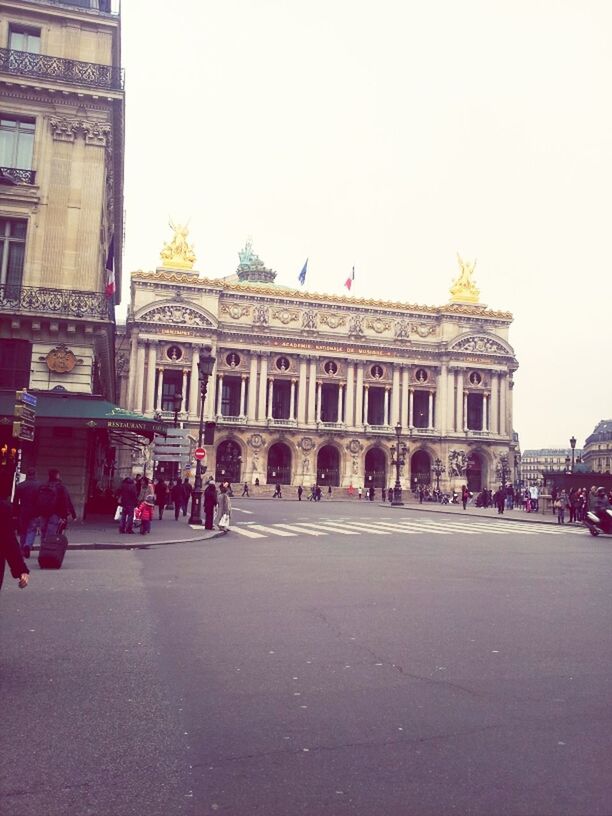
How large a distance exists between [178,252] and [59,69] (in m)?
53.8

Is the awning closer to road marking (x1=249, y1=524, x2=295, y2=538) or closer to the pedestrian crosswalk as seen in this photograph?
the pedestrian crosswalk

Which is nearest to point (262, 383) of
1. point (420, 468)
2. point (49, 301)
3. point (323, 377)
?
point (323, 377)

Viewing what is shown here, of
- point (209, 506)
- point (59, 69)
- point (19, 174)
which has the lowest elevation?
point (209, 506)

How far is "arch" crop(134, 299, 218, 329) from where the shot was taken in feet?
245

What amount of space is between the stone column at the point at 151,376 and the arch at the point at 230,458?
7814mm

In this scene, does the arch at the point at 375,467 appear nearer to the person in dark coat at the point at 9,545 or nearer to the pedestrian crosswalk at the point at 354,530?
the pedestrian crosswalk at the point at 354,530

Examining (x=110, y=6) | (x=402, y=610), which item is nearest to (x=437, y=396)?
(x=110, y=6)

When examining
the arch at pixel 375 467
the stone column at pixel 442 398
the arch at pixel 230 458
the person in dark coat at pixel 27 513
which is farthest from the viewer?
the stone column at pixel 442 398

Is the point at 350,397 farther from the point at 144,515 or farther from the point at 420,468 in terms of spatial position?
the point at 144,515

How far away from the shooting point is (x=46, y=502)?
45.2 feet

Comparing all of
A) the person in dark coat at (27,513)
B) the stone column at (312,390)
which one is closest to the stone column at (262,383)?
the stone column at (312,390)

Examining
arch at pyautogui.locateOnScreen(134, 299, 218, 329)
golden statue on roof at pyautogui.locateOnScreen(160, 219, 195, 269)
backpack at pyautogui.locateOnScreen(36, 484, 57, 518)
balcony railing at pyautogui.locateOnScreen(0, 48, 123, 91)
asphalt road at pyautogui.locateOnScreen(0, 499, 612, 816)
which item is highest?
golden statue on roof at pyautogui.locateOnScreen(160, 219, 195, 269)

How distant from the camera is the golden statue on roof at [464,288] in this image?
87000mm

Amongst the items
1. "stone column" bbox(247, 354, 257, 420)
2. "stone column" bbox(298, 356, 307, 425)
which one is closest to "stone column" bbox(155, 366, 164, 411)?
"stone column" bbox(247, 354, 257, 420)
